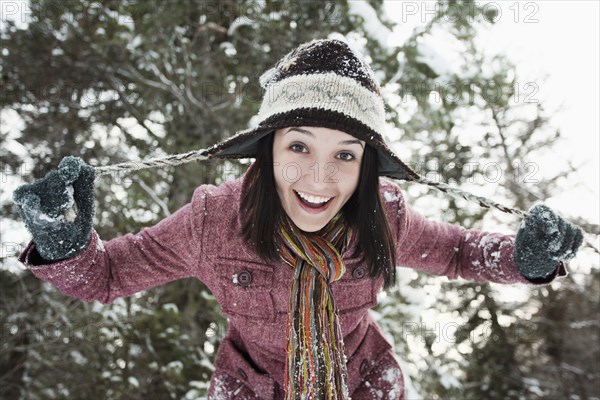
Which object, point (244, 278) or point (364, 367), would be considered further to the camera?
point (364, 367)

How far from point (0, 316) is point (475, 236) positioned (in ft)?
13.9

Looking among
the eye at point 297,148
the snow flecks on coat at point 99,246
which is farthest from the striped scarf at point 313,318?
the snow flecks on coat at point 99,246

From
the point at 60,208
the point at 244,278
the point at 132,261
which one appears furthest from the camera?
the point at 244,278

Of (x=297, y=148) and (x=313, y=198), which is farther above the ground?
(x=297, y=148)

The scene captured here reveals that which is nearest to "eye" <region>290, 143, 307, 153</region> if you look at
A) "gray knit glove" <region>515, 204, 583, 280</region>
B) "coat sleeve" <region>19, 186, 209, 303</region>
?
"coat sleeve" <region>19, 186, 209, 303</region>

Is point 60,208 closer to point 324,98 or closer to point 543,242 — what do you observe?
point 324,98

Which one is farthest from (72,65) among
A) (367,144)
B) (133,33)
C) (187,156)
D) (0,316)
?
(367,144)

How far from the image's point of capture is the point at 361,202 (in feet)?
6.33

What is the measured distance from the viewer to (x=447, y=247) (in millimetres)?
2123

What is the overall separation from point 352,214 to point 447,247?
51cm

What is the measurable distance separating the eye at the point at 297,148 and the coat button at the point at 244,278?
54cm

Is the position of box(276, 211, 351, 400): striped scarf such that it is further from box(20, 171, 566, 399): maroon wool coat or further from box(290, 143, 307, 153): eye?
box(290, 143, 307, 153): eye

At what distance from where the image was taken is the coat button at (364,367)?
2.12 meters

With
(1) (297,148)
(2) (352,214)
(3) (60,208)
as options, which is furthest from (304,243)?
(3) (60,208)
